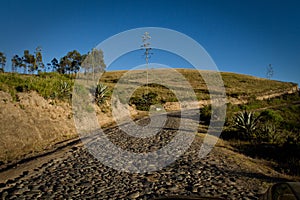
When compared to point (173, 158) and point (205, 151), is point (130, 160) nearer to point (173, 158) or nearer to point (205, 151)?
point (173, 158)

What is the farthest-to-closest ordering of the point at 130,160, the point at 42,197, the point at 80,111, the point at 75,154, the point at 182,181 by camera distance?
the point at 80,111, the point at 75,154, the point at 130,160, the point at 182,181, the point at 42,197

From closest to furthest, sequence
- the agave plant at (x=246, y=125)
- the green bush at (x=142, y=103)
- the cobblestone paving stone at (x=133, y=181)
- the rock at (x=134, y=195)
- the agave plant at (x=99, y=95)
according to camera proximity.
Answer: the rock at (x=134, y=195) < the cobblestone paving stone at (x=133, y=181) < the agave plant at (x=246, y=125) < the agave plant at (x=99, y=95) < the green bush at (x=142, y=103)

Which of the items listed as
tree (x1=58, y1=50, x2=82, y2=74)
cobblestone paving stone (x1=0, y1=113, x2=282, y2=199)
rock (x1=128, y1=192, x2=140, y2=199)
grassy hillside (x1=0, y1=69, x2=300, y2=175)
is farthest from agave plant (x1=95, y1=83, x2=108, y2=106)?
tree (x1=58, y1=50, x2=82, y2=74)

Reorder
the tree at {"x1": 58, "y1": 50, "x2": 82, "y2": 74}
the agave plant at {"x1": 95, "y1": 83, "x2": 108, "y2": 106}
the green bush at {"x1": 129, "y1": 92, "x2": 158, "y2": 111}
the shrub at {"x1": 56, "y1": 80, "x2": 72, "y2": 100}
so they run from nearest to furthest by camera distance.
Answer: the shrub at {"x1": 56, "y1": 80, "x2": 72, "y2": 100}
the agave plant at {"x1": 95, "y1": 83, "x2": 108, "y2": 106}
the green bush at {"x1": 129, "y1": 92, "x2": 158, "y2": 111}
the tree at {"x1": 58, "y1": 50, "x2": 82, "y2": 74}

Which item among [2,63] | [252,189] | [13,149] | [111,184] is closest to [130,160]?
[111,184]

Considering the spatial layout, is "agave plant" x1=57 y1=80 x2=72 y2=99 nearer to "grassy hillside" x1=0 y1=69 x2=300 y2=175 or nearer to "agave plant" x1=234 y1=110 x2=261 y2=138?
"grassy hillside" x1=0 y1=69 x2=300 y2=175

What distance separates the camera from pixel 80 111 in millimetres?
16016

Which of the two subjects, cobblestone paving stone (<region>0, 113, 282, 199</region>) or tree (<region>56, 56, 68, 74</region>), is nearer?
cobblestone paving stone (<region>0, 113, 282, 199</region>)

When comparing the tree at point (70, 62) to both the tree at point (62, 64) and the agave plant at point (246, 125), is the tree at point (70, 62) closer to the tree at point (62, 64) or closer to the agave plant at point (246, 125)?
the tree at point (62, 64)

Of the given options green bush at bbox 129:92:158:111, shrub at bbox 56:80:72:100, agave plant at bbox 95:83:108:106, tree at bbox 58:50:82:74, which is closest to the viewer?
shrub at bbox 56:80:72:100

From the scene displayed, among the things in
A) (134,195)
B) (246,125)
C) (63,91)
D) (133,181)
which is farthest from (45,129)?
(246,125)

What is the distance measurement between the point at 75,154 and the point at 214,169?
4.81 m

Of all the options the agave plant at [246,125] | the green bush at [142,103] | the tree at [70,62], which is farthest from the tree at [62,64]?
the agave plant at [246,125]

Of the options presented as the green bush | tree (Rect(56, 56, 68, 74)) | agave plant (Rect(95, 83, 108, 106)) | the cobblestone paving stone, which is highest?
tree (Rect(56, 56, 68, 74))
